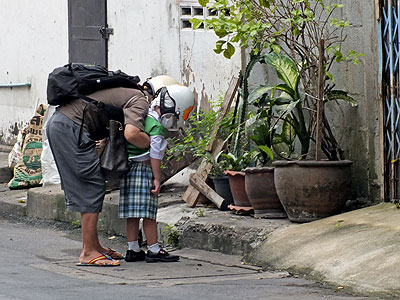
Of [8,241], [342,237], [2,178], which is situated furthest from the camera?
[2,178]

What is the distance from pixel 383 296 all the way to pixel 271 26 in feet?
10.5

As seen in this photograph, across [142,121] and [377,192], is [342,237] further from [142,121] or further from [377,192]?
[142,121]

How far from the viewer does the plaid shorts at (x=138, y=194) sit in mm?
7652

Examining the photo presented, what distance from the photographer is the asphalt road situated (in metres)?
6.11

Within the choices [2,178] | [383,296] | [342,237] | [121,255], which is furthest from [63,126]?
[2,178]

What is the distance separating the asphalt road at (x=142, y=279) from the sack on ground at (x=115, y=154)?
29.5 inches

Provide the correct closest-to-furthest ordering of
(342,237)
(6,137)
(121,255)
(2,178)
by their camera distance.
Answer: (342,237), (121,255), (2,178), (6,137)

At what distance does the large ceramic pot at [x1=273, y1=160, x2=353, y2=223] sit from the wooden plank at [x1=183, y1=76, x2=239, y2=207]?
1.38 metres

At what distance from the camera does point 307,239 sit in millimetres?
7250

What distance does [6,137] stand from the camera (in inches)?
569

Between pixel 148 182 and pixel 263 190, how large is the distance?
1.08m

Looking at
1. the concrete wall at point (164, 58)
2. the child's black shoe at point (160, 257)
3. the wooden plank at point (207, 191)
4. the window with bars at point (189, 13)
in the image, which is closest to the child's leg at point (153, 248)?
the child's black shoe at point (160, 257)

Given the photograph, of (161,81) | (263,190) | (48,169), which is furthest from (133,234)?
(48,169)

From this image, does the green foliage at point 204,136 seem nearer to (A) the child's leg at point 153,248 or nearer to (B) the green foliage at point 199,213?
(B) the green foliage at point 199,213
